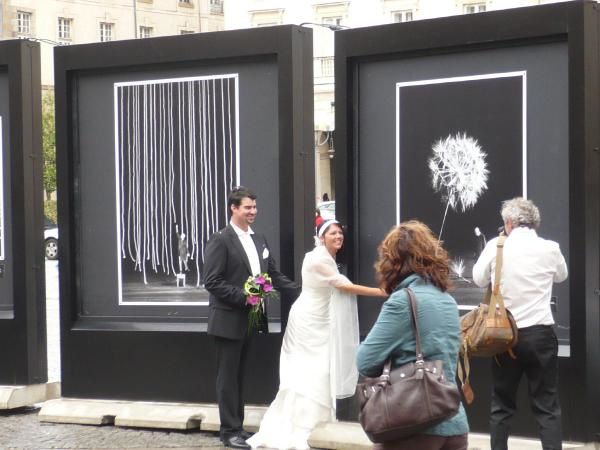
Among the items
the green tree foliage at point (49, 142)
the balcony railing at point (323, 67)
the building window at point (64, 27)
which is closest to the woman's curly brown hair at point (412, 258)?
the balcony railing at point (323, 67)

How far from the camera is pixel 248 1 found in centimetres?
5678

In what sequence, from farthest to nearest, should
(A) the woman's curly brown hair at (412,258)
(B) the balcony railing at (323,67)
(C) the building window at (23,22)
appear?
(C) the building window at (23,22)
(B) the balcony railing at (323,67)
(A) the woman's curly brown hair at (412,258)

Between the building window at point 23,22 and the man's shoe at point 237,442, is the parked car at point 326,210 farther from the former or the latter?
the building window at point 23,22

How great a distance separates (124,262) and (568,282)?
3608 millimetres

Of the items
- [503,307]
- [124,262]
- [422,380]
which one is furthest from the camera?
[124,262]

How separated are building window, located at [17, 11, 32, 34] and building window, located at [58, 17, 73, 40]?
162cm

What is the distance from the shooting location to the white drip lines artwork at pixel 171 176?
9.37 meters

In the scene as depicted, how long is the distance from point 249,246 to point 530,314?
233 centimetres

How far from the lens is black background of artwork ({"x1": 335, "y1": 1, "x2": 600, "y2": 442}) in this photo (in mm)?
7734

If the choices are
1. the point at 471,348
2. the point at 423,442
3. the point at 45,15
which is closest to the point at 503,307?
the point at 471,348

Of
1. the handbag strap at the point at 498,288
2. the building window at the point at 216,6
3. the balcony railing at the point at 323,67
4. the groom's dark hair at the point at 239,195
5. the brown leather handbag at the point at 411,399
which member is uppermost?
the building window at the point at 216,6

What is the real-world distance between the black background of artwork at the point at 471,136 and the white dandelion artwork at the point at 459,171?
0.03 metres

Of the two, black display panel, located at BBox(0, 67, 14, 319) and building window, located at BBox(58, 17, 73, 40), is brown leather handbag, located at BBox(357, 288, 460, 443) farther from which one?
building window, located at BBox(58, 17, 73, 40)

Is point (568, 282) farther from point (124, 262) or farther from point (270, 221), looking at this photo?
point (124, 262)
